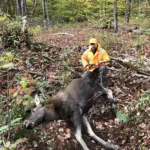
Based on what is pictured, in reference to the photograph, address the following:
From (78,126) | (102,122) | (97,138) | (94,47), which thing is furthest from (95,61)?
(97,138)

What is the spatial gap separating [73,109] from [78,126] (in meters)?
0.43

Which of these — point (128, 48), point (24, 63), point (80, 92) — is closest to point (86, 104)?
point (80, 92)

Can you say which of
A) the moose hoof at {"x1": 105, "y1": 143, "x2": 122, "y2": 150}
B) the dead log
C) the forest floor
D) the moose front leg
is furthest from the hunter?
the moose hoof at {"x1": 105, "y1": 143, "x2": 122, "y2": 150}

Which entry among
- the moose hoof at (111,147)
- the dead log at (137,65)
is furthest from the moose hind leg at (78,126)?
the dead log at (137,65)

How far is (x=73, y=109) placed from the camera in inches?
239

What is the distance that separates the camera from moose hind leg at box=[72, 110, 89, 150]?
549 cm

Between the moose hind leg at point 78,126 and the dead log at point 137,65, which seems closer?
the moose hind leg at point 78,126

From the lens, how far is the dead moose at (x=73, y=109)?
18.5 ft

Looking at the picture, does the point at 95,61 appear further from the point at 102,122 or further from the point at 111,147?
the point at 111,147

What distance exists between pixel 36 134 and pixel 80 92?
1434mm

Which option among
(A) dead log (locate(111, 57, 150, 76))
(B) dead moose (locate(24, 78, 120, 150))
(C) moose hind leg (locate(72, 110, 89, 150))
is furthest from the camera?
(A) dead log (locate(111, 57, 150, 76))

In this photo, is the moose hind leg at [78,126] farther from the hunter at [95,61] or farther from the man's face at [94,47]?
the man's face at [94,47]

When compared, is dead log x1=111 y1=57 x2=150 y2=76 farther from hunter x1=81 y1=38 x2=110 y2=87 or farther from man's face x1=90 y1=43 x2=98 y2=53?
man's face x1=90 y1=43 x2=98 y2=53

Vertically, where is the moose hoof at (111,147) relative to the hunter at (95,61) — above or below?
below
